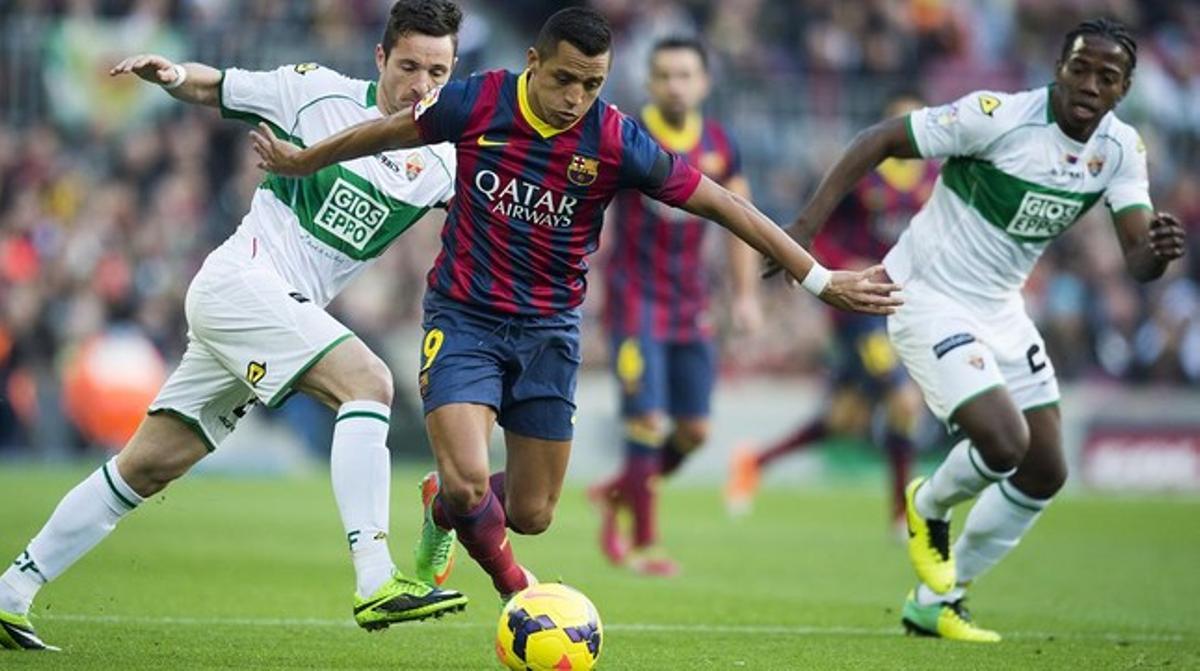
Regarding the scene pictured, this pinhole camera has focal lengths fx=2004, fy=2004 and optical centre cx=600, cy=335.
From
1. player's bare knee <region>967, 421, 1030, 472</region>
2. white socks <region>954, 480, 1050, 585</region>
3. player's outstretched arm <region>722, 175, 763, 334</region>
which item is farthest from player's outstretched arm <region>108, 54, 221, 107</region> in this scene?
player's outstretched arm <region>722, 175, 763, 334</region>

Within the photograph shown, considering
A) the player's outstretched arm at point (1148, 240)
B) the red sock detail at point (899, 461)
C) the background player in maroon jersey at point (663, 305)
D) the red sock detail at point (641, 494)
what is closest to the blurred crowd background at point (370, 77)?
the red sock detail at point (899, 461)

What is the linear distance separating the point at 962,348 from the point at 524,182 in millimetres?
2584

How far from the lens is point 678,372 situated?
43.0 feet

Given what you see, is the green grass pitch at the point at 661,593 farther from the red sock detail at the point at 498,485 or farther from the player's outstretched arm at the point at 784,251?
the player's outstretched arm at the point at 784,251

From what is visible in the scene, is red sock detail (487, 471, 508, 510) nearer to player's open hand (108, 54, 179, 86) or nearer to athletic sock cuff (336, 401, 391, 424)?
athletic sock cuff (336, 401, 391, 424)

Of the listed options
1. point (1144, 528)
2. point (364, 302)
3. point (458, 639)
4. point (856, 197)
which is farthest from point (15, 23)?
point (458, 639)

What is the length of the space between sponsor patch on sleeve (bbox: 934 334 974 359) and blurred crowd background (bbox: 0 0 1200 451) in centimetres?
1077

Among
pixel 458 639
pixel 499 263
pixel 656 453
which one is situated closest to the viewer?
pixel 499 263

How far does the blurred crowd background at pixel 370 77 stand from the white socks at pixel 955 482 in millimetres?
10818

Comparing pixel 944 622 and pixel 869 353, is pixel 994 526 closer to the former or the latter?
pixel 944 622

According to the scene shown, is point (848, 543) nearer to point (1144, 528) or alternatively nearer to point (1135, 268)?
point (1144, 528)

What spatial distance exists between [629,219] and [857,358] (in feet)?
9.18

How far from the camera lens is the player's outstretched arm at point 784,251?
24.8 ft

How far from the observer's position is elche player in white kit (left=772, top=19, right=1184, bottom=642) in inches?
359
